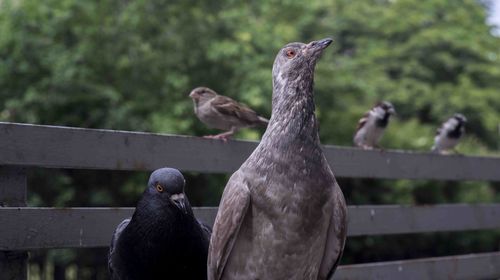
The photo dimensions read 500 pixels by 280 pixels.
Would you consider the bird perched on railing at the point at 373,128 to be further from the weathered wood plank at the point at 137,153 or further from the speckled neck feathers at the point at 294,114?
the speckled neck feathers at the point at 294,114

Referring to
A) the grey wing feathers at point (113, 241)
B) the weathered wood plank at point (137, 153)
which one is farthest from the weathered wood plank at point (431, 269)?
the grey wing feathers at point (113, 241)

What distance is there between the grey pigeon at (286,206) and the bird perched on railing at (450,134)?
6.33m

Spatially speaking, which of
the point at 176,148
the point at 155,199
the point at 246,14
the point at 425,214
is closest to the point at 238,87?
the point at 246,14

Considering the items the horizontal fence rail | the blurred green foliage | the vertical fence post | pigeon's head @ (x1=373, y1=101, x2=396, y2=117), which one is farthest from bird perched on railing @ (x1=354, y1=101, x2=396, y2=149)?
the vertical fence post

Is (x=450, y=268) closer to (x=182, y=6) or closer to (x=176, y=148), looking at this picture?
(x=176, y=148)

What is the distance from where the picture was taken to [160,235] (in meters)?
3.88

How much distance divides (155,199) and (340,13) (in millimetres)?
17581

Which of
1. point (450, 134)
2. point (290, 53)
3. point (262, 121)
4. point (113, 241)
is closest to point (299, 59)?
point (290, 53)

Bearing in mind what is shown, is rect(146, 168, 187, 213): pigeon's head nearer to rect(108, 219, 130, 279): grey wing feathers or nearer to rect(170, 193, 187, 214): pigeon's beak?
rect(170, 193, 187, 214): pigeon's beak

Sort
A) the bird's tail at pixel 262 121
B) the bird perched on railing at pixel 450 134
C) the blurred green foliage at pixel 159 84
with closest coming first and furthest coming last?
the bird's tail at pixel 262 121 → the bird perched on railing at pixel 450 134 → the blurred green foliage at pixel 159 84

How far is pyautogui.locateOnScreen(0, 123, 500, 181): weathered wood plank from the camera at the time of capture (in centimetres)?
395

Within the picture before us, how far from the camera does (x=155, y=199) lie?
12.9 ft

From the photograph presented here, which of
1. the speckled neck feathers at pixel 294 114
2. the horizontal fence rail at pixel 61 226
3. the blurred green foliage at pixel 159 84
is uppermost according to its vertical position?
the speckled neck feathers at pixel 294 114

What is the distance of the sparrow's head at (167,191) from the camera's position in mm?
3867
